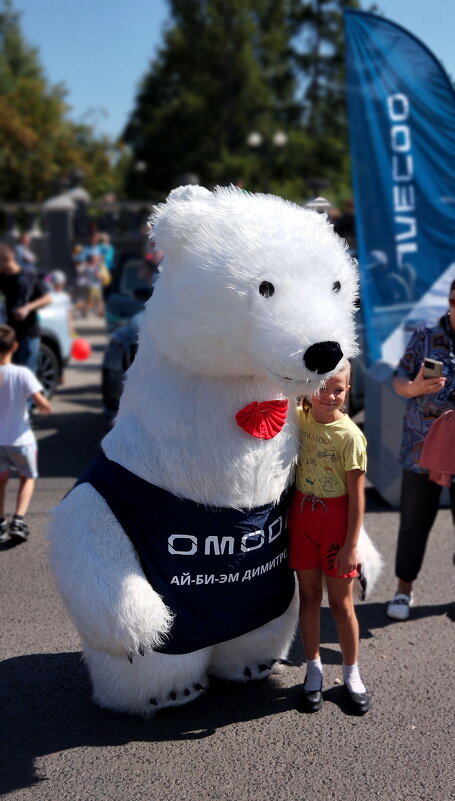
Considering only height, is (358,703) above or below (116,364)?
below

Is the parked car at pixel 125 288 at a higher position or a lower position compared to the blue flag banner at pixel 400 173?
lower

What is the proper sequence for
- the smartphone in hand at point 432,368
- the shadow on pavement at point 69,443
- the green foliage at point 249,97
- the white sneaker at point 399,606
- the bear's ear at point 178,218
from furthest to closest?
1. the green foliage at point 249,97
2. the shadow on pavement at point 69,443
3. the white sneaker at point 399,606
4. the smartphone in hand at point 432,368
5. the bear's ear at point 178,218

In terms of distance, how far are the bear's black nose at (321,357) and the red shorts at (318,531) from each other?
0.71 m

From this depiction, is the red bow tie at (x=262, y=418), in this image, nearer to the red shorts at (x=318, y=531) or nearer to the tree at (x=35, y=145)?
the red shorts at (x=318, y=531)

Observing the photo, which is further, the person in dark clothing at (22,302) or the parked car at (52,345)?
the parked car at (52,345)

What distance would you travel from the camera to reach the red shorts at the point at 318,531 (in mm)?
3018

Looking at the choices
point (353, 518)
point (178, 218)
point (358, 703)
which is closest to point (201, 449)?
point (353, 518)

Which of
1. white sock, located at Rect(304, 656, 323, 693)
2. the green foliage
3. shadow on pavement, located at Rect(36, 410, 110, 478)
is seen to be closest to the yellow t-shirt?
white sock, located at Rect(304, 656, 323, 693)

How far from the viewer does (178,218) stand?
2746mm

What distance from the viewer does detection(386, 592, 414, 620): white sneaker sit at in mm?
4012

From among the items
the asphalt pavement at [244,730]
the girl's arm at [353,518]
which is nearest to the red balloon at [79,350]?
the asphalt pavement at [244,730]

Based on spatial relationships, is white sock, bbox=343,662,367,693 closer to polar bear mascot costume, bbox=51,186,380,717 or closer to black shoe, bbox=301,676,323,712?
black shoe, bbox=301,676,323,712

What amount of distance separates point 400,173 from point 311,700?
13.9 ft

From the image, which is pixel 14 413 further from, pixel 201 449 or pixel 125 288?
pixel 125 288
